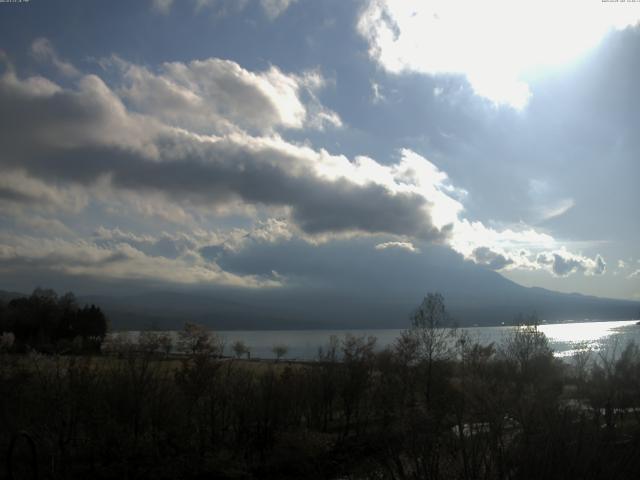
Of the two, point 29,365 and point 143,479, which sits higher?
point 29,365

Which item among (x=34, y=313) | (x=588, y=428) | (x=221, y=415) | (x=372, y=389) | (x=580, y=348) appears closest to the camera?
(x=588, y=428)

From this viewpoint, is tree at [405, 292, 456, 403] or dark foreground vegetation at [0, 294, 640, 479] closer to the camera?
dark foreground vegetation at [0, 294, 640, 479]

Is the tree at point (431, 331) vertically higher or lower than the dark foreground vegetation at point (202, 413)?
higher

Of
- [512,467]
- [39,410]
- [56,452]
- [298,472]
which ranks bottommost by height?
[298,472]

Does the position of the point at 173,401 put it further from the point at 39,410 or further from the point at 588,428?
the point at 588,428

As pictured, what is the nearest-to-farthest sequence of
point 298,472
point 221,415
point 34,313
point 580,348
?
point 298,472, point 221,415, point 580,348, point 34,313

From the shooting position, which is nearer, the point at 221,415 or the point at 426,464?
the point at 426,464

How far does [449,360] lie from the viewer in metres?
56.6

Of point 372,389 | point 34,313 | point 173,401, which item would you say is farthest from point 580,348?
point 34,313

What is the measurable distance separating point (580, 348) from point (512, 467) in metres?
47.1

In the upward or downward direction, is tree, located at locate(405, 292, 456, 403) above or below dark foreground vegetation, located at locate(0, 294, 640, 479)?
above

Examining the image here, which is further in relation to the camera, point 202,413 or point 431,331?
point 431,331

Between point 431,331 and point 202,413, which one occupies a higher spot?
point 431,331

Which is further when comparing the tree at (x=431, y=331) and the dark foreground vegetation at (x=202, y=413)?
the tree at (x=431, y=331)
